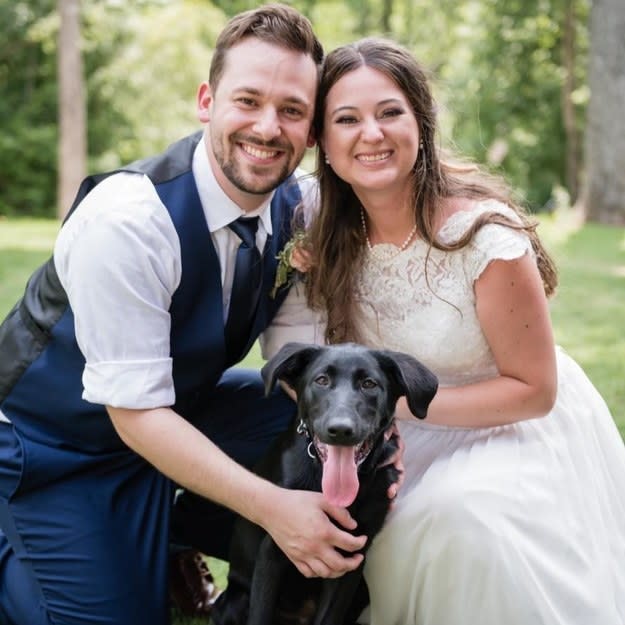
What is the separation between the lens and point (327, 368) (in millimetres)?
2504

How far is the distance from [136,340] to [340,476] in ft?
2.37

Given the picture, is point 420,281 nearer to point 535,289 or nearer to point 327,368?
point 535,289

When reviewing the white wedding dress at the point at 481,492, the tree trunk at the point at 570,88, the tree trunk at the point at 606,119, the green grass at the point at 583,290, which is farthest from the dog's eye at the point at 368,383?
the tree trunk at the point at 570,88

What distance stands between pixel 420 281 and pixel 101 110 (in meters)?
18.5

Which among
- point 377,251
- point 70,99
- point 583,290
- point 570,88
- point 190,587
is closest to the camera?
point 377,251

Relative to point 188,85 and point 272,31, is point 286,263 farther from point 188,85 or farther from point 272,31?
point 188,85

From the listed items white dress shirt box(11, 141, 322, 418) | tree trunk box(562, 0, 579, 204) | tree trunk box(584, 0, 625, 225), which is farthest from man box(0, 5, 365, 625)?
tree trunk box(562, 0, 579, 204)

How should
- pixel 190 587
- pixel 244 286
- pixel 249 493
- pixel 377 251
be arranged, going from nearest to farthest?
pixel 249 493 → pixel 244 286 → pixel 377 251 → pixel 190 587

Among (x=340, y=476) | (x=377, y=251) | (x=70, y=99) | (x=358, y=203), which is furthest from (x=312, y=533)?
(x=70, y=99)

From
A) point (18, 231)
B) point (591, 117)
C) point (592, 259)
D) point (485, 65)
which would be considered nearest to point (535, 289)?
point (592, 259)

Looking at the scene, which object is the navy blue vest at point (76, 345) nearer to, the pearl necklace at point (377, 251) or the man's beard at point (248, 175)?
the man's beard at point (248, 175)

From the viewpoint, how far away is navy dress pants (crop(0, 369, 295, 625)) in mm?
2965

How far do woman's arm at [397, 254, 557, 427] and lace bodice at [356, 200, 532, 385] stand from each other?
7 centimetres

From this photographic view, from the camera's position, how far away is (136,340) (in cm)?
277
